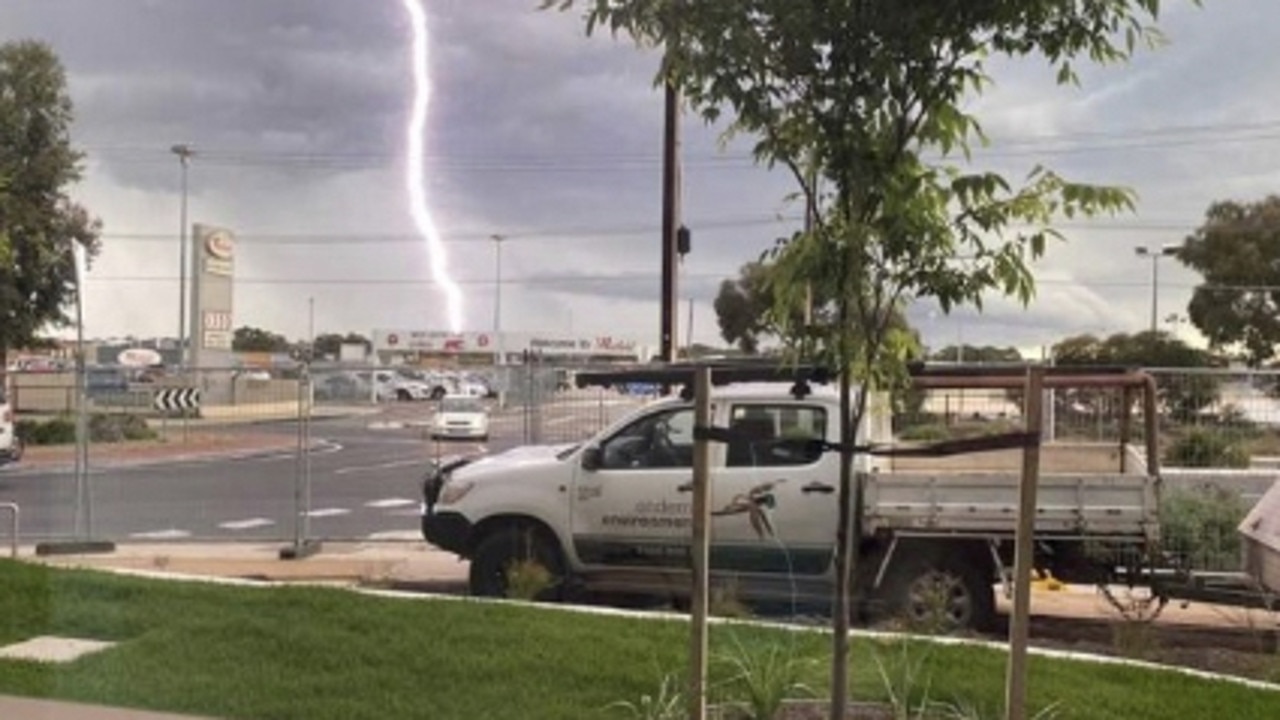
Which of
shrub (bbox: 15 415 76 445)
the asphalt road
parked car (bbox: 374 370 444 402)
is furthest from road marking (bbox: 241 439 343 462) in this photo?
shrub (bbox: 15 415 76 445)

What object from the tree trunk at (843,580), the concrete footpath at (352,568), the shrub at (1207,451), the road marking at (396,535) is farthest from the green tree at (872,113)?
the road marking at (396,535)

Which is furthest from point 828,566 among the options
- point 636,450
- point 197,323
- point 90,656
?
point 197,323

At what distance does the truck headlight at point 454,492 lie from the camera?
11.1 metres

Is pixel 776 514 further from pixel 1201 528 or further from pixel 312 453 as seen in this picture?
pixel 312 453

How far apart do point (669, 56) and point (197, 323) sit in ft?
131

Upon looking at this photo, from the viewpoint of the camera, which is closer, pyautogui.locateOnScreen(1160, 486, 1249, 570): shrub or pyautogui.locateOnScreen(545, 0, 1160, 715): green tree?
pyautogui.locateOnScreen(545, 0, 1160, 715): green tree

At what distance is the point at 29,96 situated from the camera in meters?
28.9

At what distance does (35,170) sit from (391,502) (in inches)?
537

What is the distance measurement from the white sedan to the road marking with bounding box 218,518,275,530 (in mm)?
3327

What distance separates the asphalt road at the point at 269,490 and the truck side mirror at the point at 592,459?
4034mm

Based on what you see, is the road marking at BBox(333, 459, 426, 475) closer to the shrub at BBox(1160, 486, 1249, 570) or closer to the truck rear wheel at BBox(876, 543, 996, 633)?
the truck rear wheel at BBox(876, 543, 996, 633)

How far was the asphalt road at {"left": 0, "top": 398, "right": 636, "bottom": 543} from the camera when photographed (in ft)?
54.4

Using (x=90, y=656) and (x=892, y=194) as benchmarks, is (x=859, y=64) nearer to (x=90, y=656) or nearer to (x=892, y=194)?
(x=892, y=194)

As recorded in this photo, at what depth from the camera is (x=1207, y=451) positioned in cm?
1288
